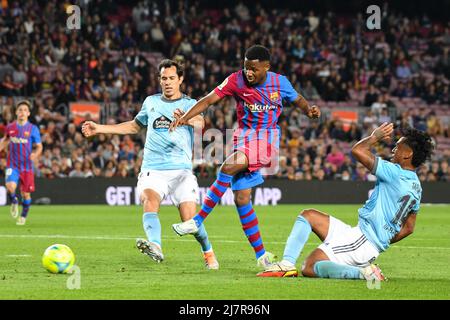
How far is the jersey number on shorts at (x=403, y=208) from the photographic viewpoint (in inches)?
361

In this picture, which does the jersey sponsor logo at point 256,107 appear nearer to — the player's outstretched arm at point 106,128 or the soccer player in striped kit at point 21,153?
the player's outstretched arm at point 106,128

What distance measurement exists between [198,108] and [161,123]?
102 cm

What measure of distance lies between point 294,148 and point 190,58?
224 inches

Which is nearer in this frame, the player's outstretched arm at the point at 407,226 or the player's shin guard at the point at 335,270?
the player's shin guard at the point at 335,270

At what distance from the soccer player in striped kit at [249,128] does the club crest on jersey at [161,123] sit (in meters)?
0.81

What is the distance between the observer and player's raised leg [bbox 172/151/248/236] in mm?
10164

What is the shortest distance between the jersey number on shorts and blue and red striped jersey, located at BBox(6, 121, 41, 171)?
11521mm

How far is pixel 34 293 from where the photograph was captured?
8102 millimetres

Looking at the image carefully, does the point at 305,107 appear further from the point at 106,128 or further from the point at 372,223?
the point at 106,128

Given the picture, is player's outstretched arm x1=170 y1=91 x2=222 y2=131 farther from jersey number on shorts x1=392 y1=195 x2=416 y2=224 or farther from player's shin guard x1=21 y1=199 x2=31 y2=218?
player's shin guard x1=21 y1=199 x2=31 y2=218

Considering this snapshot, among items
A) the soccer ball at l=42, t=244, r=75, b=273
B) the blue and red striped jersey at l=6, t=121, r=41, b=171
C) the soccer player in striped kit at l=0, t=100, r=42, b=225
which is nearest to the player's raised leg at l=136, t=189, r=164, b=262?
the soccer ball at l=42, t=244, r=75, b=273

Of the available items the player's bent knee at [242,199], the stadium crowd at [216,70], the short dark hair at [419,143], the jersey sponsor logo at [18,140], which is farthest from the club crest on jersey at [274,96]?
the stadium crowd at [216,70]

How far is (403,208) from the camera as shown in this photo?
920cm
